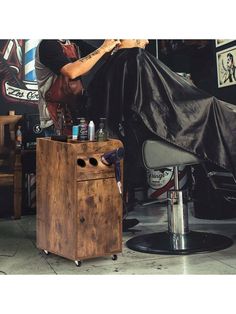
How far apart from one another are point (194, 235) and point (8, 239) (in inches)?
44.8

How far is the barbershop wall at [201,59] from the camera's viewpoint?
3.04m

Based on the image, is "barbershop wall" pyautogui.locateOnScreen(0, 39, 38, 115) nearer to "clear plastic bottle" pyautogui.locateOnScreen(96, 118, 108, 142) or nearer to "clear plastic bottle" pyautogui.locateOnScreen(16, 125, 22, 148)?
"clear plastic bottle" pyautogui.locateOnScreen(16, 125, 22, 148)

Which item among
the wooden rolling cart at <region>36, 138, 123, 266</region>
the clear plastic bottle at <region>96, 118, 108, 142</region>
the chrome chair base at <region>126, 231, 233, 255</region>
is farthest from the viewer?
the chrome chair base at <region>126, 231, 233, 255</region>

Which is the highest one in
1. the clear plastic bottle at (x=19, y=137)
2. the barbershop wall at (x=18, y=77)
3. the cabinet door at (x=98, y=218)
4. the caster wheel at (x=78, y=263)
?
the barbershop wall at (x=18, y=77)

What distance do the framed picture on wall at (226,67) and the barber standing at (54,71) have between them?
0.77 metres

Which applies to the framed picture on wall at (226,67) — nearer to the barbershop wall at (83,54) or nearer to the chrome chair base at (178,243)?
the barbershop wall at (83,54)

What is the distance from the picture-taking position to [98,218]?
2.86 metres

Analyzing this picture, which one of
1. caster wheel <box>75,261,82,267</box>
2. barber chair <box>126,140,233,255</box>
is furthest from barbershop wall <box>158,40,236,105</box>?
caster wheel <box>75,261,82,267</box>

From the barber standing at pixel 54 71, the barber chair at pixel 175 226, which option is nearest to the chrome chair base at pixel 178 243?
the barber chair at pixel 175 226

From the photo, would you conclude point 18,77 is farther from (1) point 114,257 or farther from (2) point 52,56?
(1) point 114,257

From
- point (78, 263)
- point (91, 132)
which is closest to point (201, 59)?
point (91, 132)

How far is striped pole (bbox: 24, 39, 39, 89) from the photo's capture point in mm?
2994

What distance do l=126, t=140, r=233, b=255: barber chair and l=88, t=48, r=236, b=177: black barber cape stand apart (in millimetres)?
65
